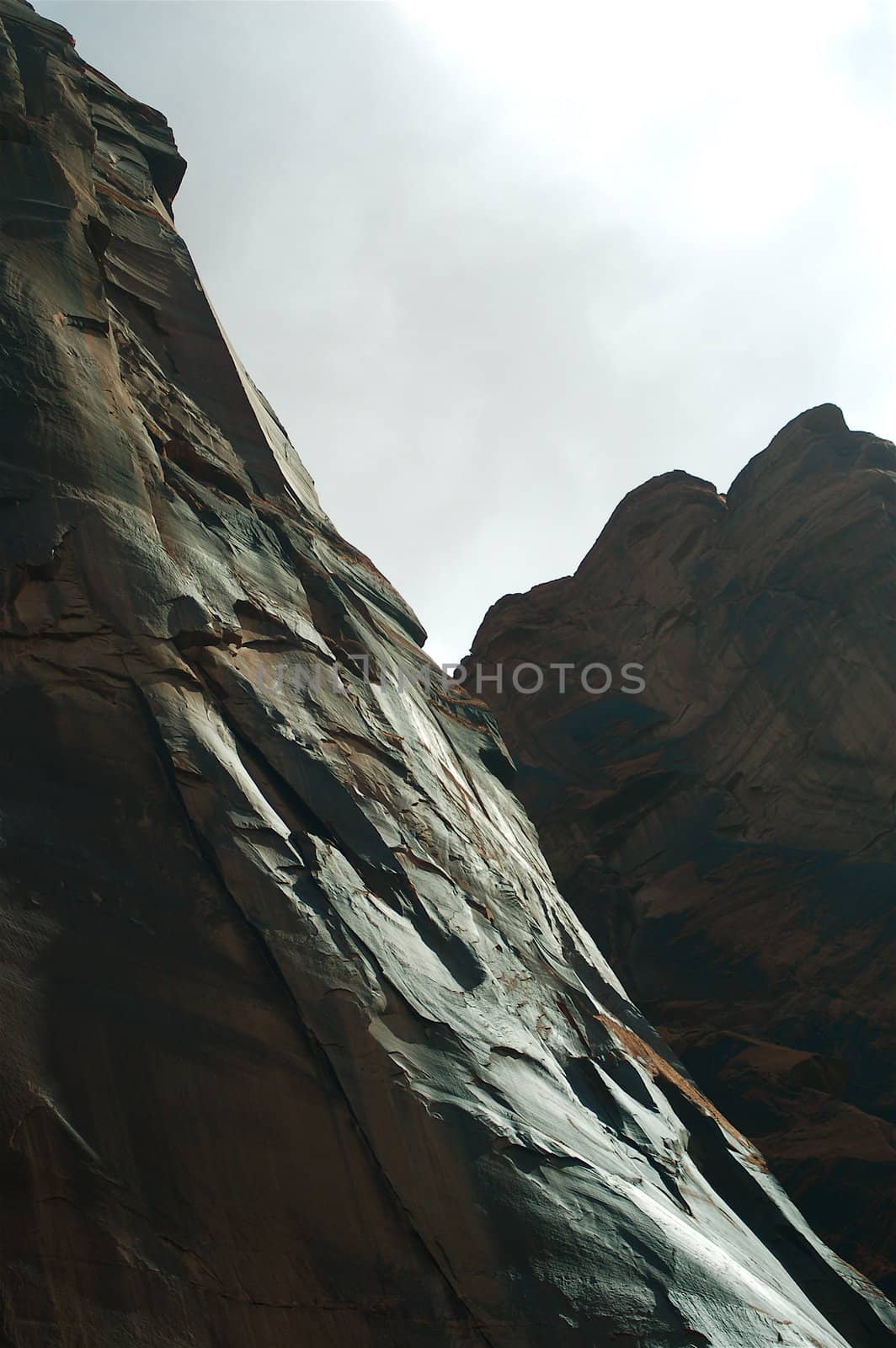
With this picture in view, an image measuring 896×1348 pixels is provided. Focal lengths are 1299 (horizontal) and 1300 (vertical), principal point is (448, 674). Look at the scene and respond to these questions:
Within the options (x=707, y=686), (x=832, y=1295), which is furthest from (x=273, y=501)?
(x=707, y=686)

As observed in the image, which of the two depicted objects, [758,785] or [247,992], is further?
[758,785]

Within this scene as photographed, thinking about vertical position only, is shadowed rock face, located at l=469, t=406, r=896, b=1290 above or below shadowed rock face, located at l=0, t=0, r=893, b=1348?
above

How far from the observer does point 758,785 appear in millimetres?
32406

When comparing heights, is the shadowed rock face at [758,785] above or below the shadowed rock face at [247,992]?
above

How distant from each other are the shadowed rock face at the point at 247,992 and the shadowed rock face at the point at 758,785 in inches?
300

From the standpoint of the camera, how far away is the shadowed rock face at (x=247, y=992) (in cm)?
980

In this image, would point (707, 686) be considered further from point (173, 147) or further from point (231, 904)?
point (231, 904)

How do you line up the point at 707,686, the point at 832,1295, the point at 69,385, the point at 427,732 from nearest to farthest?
the point at 69,385, the point at 832,1295, the point at 427,732, the point at 707,686

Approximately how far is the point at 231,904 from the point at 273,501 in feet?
30.4

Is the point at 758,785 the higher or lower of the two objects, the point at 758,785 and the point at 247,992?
the higher

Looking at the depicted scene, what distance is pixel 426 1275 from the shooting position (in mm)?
10391

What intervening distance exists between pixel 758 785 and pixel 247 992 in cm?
2324

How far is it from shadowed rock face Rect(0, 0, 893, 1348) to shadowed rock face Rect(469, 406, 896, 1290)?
25.0 ft

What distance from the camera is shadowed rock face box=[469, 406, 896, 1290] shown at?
25328 mm
